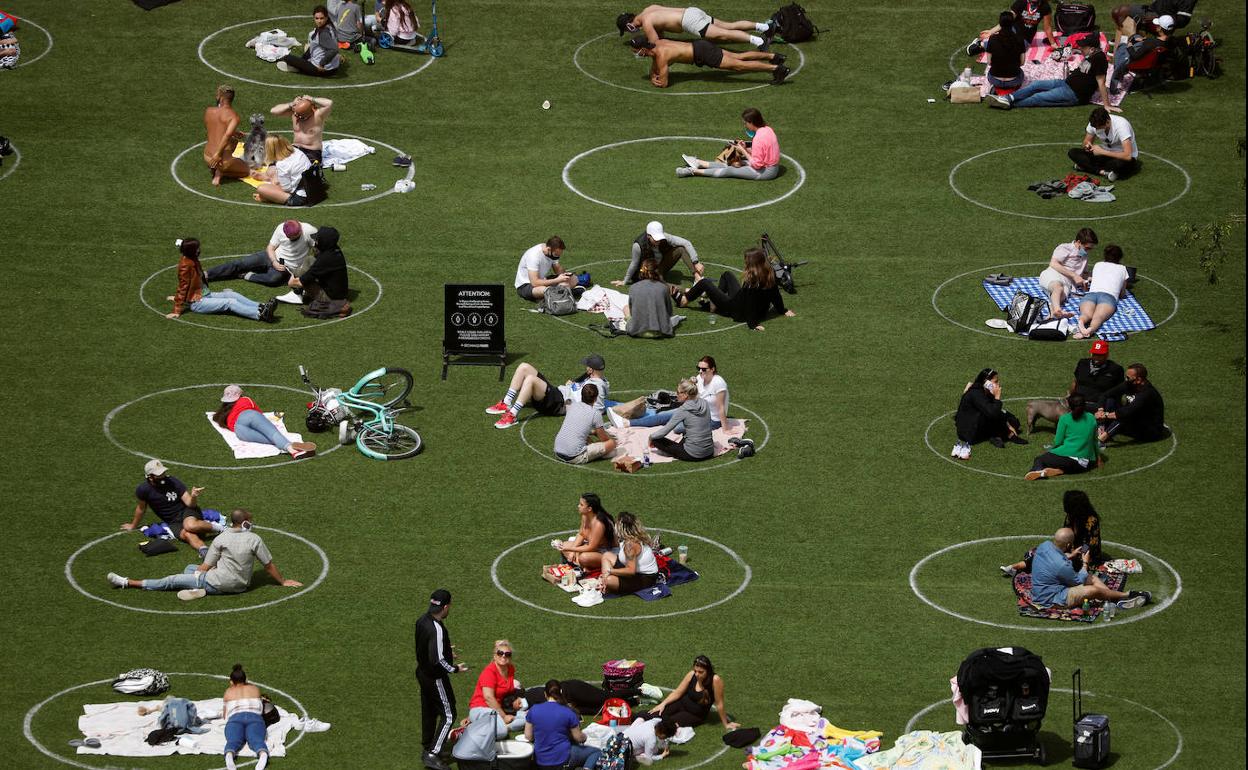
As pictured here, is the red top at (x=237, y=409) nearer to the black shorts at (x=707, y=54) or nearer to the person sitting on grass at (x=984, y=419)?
the person sitting on grass at (x=984, y=419)

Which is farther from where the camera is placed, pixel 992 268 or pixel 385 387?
pixel 992 268

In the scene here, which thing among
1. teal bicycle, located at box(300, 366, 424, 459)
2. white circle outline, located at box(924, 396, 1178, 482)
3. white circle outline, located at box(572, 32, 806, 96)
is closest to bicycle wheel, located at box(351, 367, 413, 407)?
teal bicycle, located at box(300, 366, 424, 459)

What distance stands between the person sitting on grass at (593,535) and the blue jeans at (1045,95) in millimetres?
18553

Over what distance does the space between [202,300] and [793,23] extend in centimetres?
1607

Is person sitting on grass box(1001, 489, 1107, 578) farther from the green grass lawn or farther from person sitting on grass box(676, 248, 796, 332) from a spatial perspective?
person sitting on grass box(676, 248, 796, 332)

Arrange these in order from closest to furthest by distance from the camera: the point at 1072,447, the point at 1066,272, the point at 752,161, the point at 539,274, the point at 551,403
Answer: the point at 1072,447 < the point at 551,403 < the point at 1066,272 < the point at 539,274 < the point at 752,161

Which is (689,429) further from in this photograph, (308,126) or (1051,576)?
(308,126)

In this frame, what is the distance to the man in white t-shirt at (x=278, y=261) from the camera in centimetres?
3503

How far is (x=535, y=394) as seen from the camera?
1243 inches

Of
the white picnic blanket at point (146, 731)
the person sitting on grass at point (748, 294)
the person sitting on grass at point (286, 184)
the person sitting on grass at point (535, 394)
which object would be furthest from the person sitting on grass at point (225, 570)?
the person sitting on grass at point (286, 184)

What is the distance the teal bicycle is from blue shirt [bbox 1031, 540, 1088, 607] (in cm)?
922

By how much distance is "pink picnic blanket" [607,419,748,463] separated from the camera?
3069cm

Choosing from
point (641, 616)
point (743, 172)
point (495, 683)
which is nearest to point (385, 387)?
point (641, 616)

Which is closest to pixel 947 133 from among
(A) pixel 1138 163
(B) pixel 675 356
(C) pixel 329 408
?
(A) pixel 1138 163
